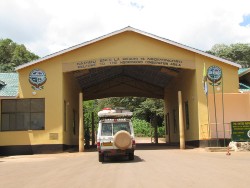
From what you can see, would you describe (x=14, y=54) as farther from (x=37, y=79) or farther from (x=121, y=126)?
(x=121, y=126)

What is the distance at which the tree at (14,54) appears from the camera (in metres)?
76.4

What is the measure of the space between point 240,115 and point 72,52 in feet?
43.8

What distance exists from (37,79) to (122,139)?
41.1ft

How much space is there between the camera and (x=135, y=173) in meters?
13.0

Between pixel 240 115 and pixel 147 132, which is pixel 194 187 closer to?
pixel 240 115

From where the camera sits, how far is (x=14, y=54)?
7844 centimetres

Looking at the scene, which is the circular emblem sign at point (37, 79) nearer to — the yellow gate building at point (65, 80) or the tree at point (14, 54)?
the yellow gate building at point (65, 80)

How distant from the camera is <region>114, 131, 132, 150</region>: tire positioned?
17531mm

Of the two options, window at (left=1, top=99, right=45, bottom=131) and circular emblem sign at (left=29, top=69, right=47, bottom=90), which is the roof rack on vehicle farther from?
circular emblem sign at (left=29, top=69, right=47, bottom=90)

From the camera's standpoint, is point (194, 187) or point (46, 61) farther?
point (46, 61)

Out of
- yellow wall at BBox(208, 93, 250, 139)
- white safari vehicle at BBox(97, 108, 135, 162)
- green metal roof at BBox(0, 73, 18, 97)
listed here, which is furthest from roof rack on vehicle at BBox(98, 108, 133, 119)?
green metal roof at BBox(0, 73, 18, 97)

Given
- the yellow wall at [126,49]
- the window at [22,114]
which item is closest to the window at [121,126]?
the yellow wall at [126,49]

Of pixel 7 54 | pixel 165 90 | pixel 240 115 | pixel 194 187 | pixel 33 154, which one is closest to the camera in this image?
pixel 194 187

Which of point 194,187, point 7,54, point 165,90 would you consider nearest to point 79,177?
point 194,187
